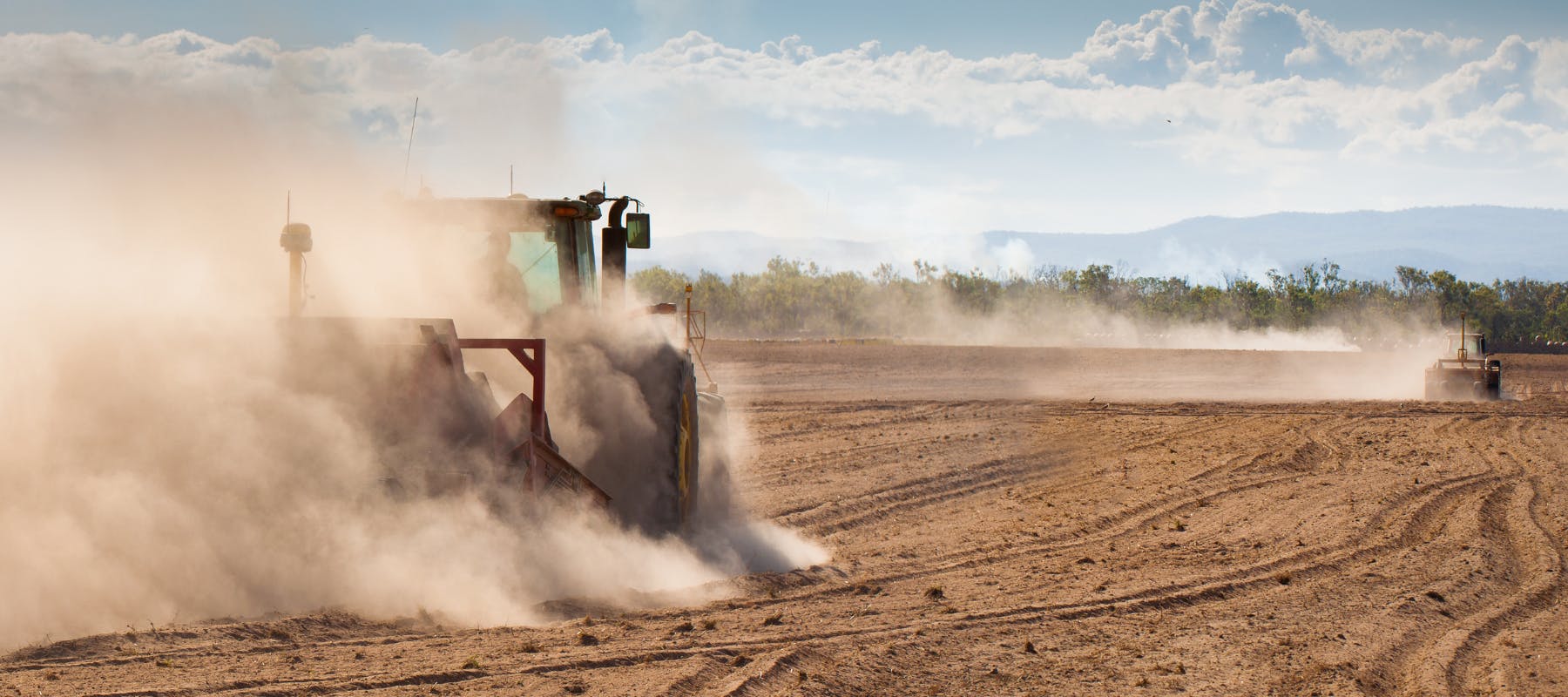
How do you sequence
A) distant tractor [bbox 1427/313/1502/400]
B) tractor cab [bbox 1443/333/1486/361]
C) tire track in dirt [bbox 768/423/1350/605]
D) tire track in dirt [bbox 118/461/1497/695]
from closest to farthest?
tire track in dirt [bbox 118/461/1497/695] → tire track in dirt [bbox 768/423/1350/605] → distant tractor [bbox 1427/313/1502/400] → tractor cab [bbox 1443/333/1486/361]

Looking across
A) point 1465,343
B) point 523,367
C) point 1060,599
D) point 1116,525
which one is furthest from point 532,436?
point 1465,343

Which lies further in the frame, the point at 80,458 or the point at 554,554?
the point at 554,554

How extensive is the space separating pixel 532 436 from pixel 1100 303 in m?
90.7

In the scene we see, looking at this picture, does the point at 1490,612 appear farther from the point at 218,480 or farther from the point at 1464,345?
the point at 1464,345

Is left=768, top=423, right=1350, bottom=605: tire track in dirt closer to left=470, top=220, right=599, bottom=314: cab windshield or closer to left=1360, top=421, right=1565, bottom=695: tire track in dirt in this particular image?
left=1360, top=421, right=1565, bottom=695: tire track in dirt

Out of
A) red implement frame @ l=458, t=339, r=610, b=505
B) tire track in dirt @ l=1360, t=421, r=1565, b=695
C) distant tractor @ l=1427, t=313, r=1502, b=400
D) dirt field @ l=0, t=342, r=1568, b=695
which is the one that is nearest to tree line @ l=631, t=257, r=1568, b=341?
distant tractor @ l=1427, t=313, r=1502, b=400

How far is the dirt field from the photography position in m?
6.00

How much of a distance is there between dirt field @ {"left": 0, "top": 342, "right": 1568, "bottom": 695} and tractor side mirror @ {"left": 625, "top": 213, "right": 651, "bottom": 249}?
283cm

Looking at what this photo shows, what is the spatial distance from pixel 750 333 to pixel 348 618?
79.9 meters

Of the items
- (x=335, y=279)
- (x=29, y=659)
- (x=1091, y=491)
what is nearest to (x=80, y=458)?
(x=29, y=659)

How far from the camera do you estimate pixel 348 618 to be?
22.0 feet

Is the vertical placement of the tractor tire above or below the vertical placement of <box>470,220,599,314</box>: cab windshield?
below

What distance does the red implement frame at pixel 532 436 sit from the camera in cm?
783

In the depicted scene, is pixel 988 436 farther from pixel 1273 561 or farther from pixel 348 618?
pixel 348 618
